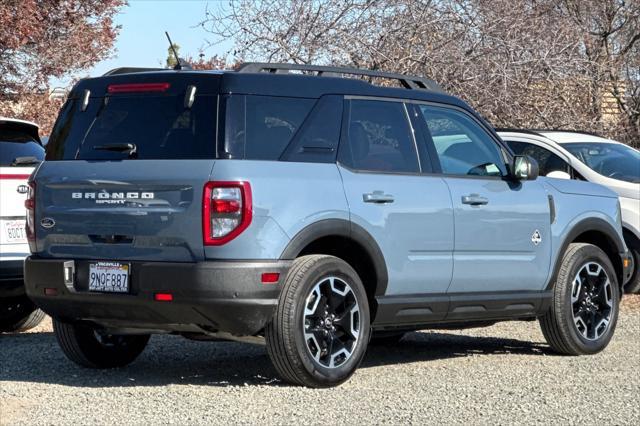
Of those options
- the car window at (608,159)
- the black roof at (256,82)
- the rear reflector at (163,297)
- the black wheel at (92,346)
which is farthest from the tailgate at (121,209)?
the car window at (608,159)

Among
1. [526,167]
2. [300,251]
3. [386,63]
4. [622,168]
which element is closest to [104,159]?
[300,251]

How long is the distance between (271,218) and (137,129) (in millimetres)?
1100

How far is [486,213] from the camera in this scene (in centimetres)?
927

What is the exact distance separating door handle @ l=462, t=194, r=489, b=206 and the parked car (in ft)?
0.04

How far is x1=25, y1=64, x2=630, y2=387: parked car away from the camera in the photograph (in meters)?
7.73

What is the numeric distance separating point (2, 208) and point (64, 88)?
7.58 metres

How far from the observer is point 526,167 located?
31.3 ft

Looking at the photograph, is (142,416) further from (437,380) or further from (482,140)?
(482,140)

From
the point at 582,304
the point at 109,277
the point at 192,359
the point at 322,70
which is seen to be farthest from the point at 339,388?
the point at 582,304

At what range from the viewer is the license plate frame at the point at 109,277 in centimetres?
792

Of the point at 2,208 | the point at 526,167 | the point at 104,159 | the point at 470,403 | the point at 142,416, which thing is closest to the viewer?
the point at 142,416

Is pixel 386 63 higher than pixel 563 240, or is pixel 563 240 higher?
pixel 386 63

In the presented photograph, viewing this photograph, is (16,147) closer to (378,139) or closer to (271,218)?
(378,139)

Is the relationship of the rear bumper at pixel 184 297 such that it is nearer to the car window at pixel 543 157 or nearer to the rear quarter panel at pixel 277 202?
the rear quarter panel at pixel 277 202
